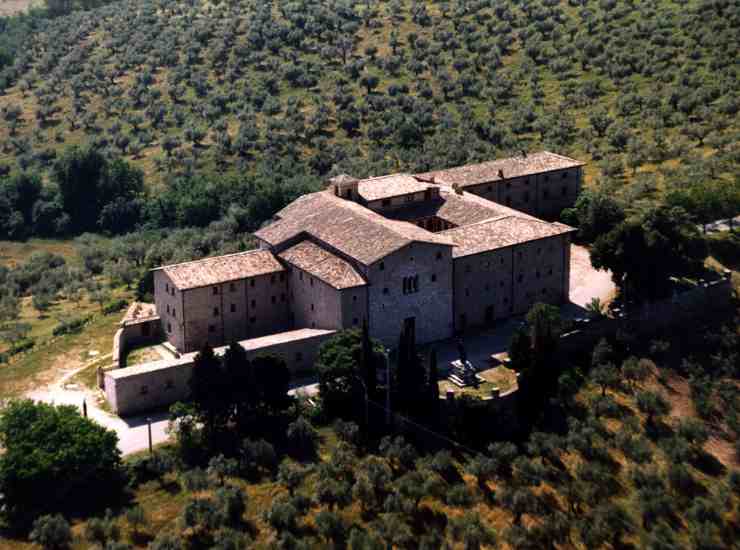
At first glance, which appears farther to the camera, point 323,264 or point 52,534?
point 323,264

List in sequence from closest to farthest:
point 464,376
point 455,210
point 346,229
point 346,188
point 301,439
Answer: point 301,439 → point 464,376 → point 346,229 → point 346,188 → point 455,210

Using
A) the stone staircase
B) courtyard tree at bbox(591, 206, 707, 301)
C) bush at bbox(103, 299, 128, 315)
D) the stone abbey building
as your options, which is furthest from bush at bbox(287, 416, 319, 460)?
bush at bbox(103, 299, 128, 315)

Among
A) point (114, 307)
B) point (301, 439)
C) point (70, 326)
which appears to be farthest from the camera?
point (114, 307)

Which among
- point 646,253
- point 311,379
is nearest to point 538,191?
point 646,253

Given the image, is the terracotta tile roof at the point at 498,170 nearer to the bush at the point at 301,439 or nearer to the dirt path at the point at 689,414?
the dirt path at the point at 689,414

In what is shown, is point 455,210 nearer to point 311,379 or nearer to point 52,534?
point 311,379

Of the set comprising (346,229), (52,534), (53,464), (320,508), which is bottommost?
(320,508)

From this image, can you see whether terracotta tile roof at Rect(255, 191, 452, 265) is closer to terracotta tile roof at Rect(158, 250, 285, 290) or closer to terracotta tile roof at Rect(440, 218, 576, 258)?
terracotta tile roof at Rect(158, 250, 285, 290)
